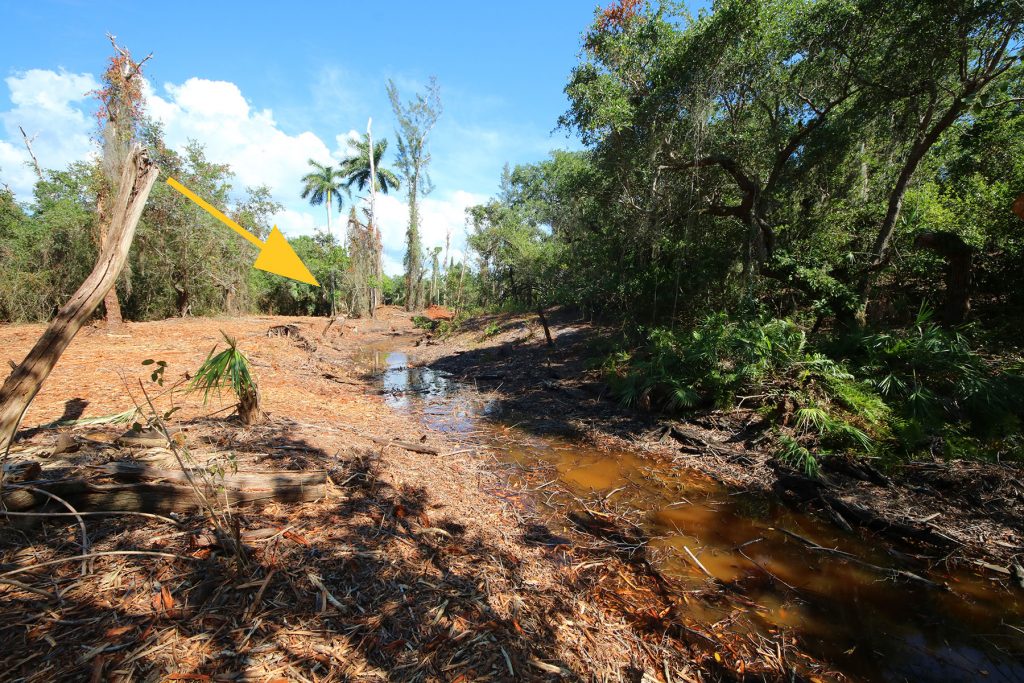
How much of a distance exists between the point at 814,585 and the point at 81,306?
609 centimetres

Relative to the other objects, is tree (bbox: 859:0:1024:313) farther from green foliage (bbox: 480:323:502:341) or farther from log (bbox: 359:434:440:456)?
green foliage (bbox: 480:323:502:341)

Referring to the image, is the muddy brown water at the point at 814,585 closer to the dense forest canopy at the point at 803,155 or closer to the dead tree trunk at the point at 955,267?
the dense forest canopy at the point at 803,155

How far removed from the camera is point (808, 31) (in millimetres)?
7848

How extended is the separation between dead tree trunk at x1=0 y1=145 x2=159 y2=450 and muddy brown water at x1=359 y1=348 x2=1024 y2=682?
4.15m

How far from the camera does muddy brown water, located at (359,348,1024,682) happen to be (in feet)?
8.80

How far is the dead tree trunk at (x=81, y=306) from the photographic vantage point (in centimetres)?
275

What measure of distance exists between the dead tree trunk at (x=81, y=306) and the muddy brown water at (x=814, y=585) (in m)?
4.15

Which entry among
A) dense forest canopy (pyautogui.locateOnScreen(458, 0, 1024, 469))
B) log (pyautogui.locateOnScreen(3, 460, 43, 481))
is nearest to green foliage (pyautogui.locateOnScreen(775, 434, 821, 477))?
dense forest canopy (pyautogui.locateOnScreen(458, 0, 1024, 469))

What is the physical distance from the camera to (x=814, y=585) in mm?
3340

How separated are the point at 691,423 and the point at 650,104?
7063mm

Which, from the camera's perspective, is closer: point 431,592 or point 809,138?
point 431,592

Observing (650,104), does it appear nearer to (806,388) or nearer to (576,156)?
(806,388)

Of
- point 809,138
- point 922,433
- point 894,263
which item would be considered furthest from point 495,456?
point 809,138

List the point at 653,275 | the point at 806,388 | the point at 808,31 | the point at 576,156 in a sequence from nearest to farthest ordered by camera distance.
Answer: the point at 806,388 < the point at 808,31 < the point at 653,275 < the point at 576,156
